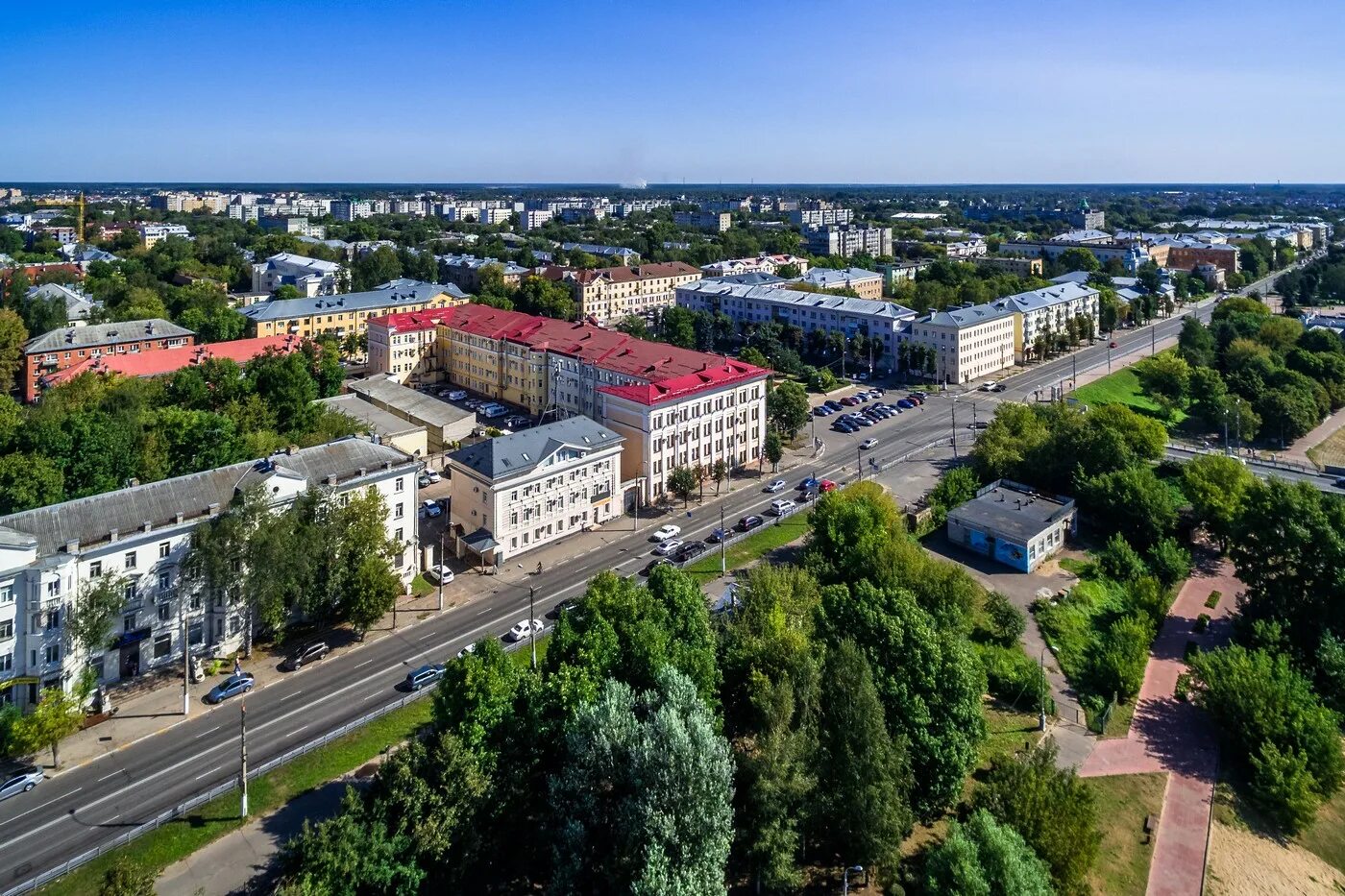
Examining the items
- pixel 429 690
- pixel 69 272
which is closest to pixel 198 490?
pixel 429 690

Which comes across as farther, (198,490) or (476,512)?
(476,512)

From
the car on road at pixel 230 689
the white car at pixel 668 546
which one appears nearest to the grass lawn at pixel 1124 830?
the white car at pixel 668 546

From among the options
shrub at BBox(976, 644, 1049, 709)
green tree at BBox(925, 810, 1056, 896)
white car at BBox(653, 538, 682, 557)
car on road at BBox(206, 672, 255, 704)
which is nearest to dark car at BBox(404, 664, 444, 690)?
car on road at BBox(206, 672, 255, 704)

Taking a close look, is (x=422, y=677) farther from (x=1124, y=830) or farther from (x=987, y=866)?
(x=1124, y=830)

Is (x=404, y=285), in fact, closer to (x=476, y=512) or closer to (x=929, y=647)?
(x=476, y=512)

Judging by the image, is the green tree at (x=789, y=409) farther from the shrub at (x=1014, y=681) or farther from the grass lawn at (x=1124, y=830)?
the grass lawn at (x=1124, y=830)

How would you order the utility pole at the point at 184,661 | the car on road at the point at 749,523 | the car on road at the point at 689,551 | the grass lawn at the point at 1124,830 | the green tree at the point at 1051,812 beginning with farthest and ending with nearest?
the car on road at the point at 749,523, the car on road at the point at 689,551, the utility pole at the point at 184,661, the grass lawn at the point at 1124,830, the green tree at the point at 1051,812
